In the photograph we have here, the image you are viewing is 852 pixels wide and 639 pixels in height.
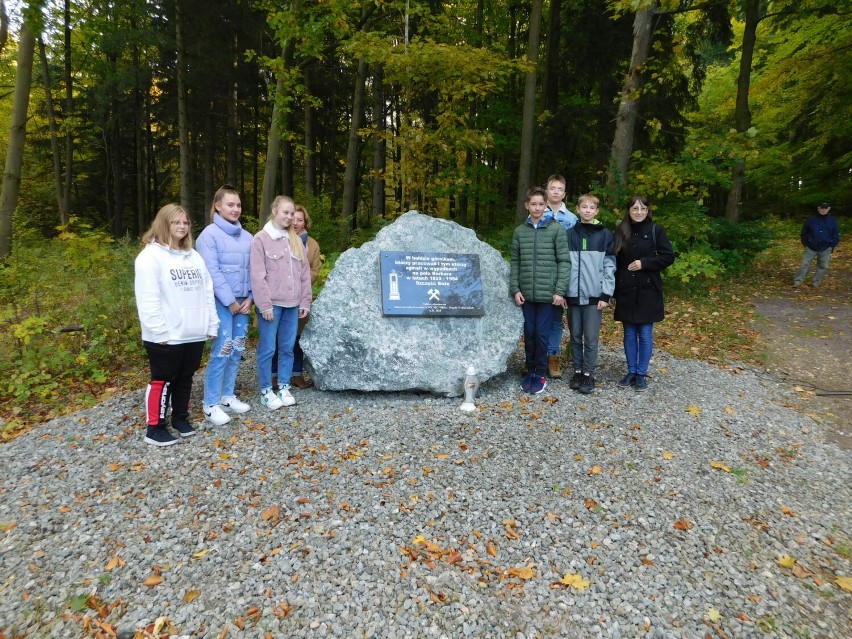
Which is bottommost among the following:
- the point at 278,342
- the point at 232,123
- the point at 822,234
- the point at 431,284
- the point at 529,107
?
the point at 278,342

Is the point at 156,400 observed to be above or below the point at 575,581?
above

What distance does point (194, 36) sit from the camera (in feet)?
40.4

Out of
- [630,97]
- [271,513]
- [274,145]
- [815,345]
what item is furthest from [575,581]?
[274,145]

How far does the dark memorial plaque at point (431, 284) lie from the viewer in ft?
15.5

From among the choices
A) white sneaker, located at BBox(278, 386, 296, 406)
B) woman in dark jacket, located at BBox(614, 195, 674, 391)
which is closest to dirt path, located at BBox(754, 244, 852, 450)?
woman in dark jacket, located at BBox(614, 195, 674, 391)

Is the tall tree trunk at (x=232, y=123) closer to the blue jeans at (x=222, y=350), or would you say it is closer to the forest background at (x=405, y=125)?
the forest background at (x=405, y=125)

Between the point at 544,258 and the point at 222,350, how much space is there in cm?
313

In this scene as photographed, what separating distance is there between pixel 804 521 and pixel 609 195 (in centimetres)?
627

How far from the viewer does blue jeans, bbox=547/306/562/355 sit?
5035mm

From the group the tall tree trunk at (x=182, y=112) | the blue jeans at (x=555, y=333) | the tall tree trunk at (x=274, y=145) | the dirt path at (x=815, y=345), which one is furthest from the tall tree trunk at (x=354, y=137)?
the dirt path at (x=815, y=345)

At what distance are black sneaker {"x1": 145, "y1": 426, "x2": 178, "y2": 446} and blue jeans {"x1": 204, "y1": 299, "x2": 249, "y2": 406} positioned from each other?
1.48 feet

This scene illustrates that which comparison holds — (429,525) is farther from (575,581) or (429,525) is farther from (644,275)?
(644,275)

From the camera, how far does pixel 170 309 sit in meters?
3.50

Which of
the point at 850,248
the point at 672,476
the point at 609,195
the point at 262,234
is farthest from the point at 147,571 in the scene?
the point at 850,248
